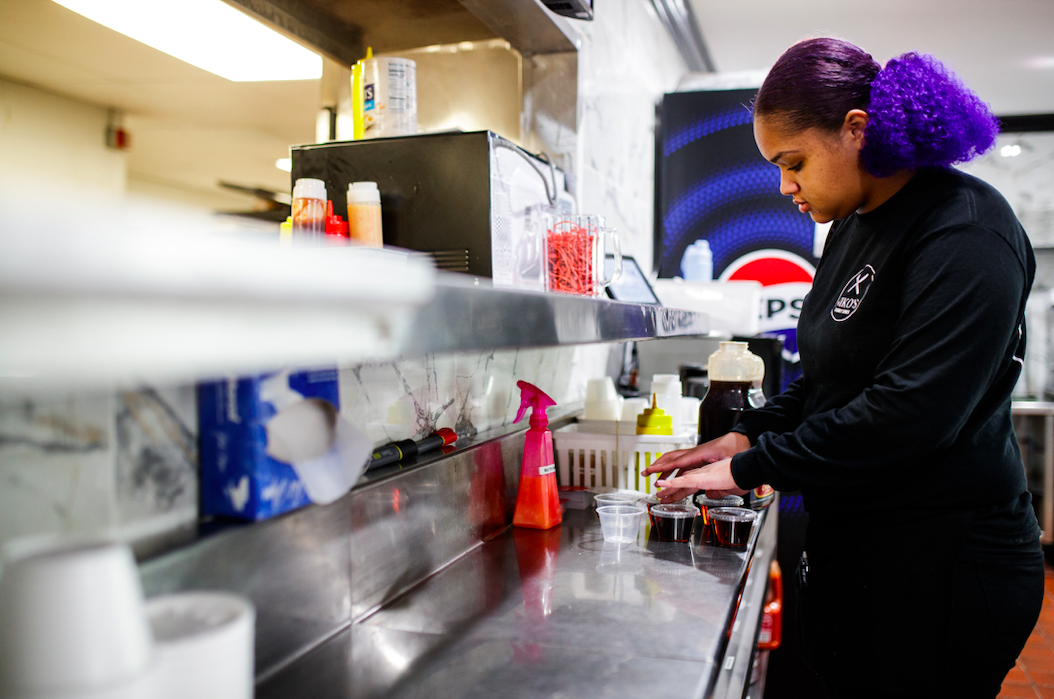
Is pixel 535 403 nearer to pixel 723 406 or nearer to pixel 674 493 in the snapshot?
pixel 674 493

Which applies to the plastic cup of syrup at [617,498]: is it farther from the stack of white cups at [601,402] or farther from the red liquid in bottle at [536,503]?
the stack of white cups at [601,402]

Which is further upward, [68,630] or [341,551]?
[68,630]

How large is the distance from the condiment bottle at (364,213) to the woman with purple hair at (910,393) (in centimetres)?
74

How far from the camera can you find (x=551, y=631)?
120 centimetres

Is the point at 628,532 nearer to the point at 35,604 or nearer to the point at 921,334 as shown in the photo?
the point at 921,334

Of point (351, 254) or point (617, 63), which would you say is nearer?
point (351, 254)

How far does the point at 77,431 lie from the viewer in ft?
2.97

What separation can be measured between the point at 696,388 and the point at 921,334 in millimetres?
1465

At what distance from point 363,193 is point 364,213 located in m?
0.04

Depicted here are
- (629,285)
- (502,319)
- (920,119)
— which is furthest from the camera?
(629,285)

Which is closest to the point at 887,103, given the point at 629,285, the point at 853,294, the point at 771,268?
the point at 853,294

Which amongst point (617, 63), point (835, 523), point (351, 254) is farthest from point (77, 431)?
point (617, 63)

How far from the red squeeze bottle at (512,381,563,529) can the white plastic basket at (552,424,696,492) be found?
0.83 ft

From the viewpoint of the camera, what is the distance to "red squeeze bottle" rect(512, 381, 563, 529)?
175cm
